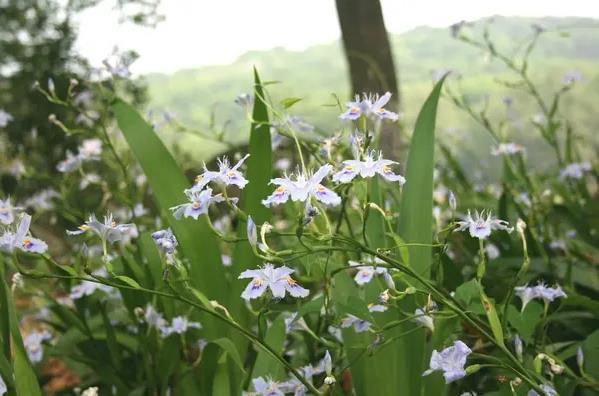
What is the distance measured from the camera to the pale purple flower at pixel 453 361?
93 centimetres

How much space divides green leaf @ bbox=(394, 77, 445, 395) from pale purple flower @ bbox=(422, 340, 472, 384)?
0.22 meters

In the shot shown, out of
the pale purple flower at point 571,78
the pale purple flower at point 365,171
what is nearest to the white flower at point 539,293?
the pale purple flower at point 365,171

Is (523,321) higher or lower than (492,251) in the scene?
higher

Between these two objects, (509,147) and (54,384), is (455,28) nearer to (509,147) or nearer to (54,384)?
(509,147)

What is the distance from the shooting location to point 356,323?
3.86 ft

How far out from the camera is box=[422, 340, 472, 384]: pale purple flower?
0.93 metres

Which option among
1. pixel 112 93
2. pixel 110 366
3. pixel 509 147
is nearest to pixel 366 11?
pixel 509 147

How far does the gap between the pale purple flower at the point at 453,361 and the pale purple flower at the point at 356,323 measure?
184 mm

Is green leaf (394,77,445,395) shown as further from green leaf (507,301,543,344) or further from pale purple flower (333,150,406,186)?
pale purple flower (333,150,406,186)

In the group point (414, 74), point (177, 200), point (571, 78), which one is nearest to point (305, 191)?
point (177, 200)

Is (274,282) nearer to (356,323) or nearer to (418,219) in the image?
(356,323)

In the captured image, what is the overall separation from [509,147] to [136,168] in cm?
254

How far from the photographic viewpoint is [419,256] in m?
1.29

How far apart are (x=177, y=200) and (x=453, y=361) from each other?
2.21 feet
